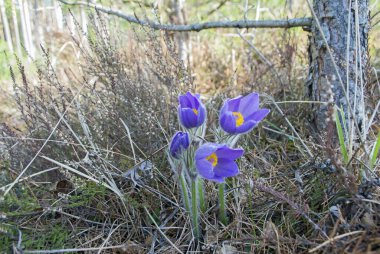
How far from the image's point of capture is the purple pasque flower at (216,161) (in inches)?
42.6

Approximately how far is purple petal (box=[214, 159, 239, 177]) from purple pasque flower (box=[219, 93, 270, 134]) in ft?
0.30


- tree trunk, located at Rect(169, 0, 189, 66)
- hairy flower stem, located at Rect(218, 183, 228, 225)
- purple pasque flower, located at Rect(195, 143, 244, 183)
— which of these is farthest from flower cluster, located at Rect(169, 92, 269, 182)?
tree trunk, located at Rect(169, 0, 189, 66)

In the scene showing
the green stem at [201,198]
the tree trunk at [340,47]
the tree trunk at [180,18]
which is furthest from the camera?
the tree trunk at [180,18]

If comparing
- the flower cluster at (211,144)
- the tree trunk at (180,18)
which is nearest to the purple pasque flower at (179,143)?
the flower cluster at (211,144)

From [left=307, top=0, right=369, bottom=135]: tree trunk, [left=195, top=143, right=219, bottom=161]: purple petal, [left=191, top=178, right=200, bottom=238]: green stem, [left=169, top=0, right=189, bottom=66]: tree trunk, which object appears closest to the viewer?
[left=195, top=143, right=219, bottom=161]: purple petal

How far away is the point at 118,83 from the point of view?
1952 mm

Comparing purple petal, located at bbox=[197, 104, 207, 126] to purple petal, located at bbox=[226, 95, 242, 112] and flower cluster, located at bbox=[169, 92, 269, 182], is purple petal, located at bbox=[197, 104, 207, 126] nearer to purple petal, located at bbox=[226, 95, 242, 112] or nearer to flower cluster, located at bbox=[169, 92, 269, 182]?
flower cluster, located at bbox=[169, 92, 269, 182]

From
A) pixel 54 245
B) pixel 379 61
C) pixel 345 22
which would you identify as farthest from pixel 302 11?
pixel 54 245

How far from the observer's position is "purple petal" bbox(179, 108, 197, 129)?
1.11 meters

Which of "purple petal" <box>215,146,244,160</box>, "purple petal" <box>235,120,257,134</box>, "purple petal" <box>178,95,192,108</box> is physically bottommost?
"purple petal" <box>215,146,244,160</box>

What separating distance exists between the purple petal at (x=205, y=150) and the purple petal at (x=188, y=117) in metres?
Answer: 0.08

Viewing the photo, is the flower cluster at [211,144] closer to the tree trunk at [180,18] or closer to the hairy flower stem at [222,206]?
the hairy flower stem at [222,206]

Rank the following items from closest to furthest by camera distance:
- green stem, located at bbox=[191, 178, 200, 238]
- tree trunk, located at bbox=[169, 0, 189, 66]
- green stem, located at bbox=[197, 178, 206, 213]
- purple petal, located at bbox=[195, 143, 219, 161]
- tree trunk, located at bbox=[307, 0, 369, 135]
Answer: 1. purple petal, located at bbox=[195, 143, 219, 161]
2. green stem, located at bbox=[191, 178, 200, 238]
3. green stem, located at bbox=[197, 178, 206, 213]
4. tree trunk, located at bbox=[307, 0, 369, 135]
5. tree trunk, located at bbox=[169, 0, 189, 66]

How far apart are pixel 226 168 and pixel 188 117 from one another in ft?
0.61
